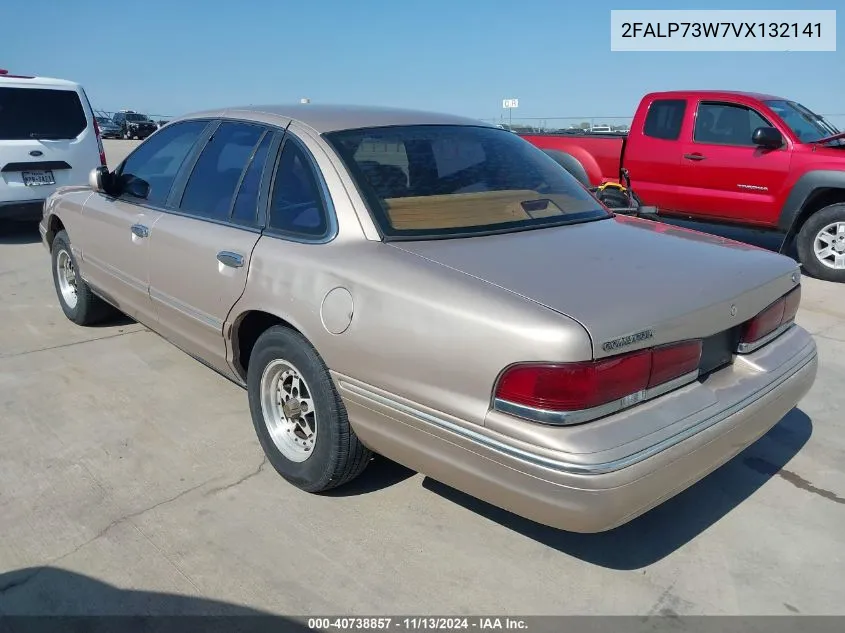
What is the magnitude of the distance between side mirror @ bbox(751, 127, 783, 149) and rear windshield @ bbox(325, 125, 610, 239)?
430 centimetres

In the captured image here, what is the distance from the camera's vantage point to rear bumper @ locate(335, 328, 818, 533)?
80.8 inches

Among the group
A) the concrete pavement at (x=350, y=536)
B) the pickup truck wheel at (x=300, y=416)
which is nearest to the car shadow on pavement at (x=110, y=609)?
the concrete pavement at (x=350, y=536)

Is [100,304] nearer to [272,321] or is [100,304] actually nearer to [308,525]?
[272,321]

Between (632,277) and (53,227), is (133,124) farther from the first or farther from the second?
(632,277)

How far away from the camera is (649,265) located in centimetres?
258

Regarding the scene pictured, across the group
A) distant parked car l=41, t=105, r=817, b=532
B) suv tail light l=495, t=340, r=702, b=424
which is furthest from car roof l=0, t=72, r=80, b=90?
suv tail light l=495, t=340, r=702, b=424

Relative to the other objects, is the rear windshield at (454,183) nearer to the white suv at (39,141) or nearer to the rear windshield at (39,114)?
the white suv at (39,141)

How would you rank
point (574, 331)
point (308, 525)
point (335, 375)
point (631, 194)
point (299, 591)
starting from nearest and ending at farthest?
point (574, 331)
point (299, 591)
point (335, 375)
point (308, 525)
point (631, 194)

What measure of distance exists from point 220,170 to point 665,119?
19.7 ft

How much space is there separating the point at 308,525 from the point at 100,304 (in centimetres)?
316

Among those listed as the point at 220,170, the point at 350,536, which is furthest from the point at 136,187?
the point at 350,536

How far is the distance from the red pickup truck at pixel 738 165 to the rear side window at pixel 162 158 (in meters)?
5.44

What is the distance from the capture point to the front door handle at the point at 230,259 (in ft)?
10.2

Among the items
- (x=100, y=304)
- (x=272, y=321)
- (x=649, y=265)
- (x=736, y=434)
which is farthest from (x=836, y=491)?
(x=100, y=304)
